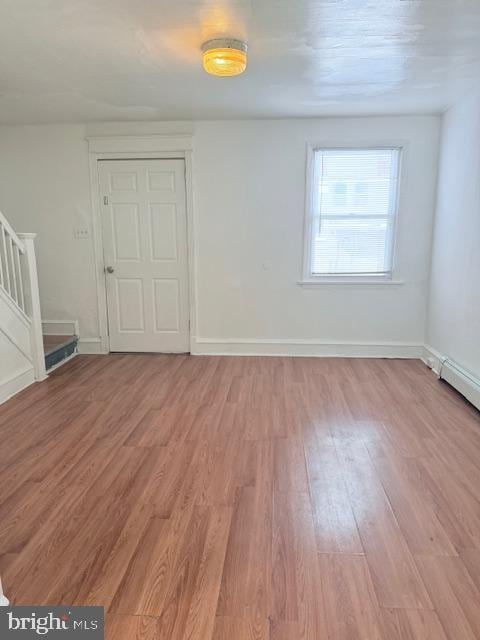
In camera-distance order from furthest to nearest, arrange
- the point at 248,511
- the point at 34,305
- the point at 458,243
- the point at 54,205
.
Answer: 1. the point at 54,205
2. the point at 34,305
3. the point at 458,243
4. the point at 248,511

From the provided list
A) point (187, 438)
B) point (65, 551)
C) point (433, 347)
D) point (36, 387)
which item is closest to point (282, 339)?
point (433, 347)

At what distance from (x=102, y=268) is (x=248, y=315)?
1.78 m

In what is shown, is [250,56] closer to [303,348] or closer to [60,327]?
[303,348]

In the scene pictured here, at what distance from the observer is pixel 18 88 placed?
3354 millimetres

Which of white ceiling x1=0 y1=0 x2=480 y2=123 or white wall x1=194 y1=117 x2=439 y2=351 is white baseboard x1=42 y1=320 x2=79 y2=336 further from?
white ceiling x1=0 y1=0 x2=480 y2=123

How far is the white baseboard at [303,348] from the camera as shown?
4656 mm

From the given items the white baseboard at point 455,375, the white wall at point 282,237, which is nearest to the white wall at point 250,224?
the white wall at point 282,237

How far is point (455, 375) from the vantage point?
144 inches

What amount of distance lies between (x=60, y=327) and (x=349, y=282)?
3.41 meters

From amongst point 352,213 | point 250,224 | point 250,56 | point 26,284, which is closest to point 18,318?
point 26,284

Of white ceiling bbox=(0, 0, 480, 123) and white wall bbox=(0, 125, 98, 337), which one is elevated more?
white ceiling bbox=(0, 0, 480, 123)

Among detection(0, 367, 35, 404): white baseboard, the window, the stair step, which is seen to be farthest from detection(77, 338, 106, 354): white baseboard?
the window

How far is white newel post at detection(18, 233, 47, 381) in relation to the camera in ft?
12.4

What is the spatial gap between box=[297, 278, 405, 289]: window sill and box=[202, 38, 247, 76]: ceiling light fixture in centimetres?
244
